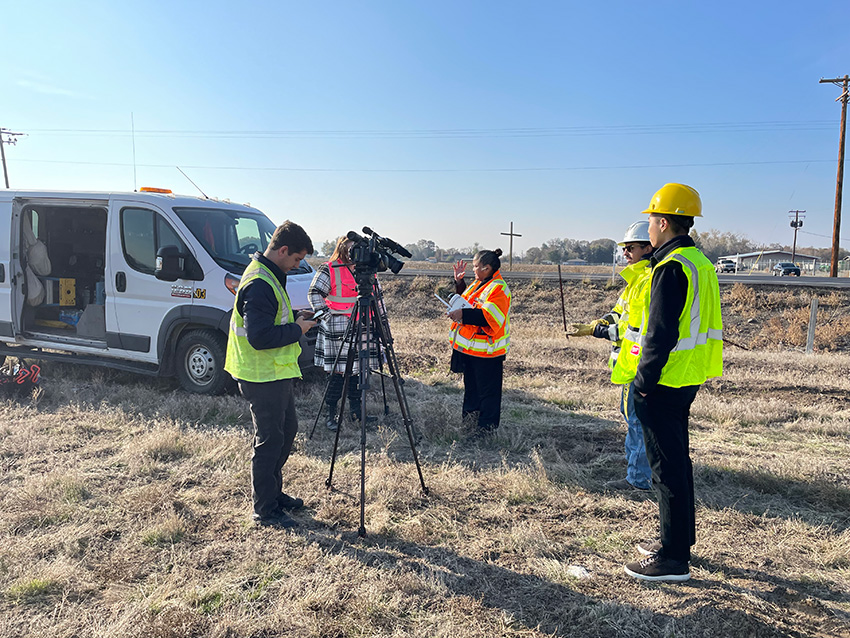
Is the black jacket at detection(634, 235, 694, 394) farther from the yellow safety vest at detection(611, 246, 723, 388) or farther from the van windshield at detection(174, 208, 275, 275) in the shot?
the van windshield at detection(174, 208, 275, 275)

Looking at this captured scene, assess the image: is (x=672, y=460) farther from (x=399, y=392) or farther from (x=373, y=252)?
(x=373, y=252)

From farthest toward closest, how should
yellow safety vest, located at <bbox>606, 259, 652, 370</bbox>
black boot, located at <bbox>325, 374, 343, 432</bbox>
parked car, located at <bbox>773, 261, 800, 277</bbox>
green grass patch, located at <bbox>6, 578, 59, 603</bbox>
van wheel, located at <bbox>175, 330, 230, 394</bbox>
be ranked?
parked car, located at <bbox>773, 261, 800, 277</bbox> → van wheel, located at <bbox>175, 330, 230, 394</bbox> → black boot, located at <bbox>325, 374, 343, 432</bbox> → yellow safety vest, located at <bbox>606, 259, 652, 370</bbox> → green grass patch, located at <bbox>6, 578, 59, 603</bbox>

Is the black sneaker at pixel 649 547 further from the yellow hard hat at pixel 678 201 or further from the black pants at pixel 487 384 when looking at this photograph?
the black pants at pixel 487 384

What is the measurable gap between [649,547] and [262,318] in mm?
2635

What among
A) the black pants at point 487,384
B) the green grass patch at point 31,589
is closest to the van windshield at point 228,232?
the black pants at point 487,384

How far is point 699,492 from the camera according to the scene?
13.5 ft

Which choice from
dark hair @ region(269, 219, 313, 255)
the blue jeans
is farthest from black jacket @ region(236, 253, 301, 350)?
the blue jeans

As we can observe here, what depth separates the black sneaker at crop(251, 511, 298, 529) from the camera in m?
3.57

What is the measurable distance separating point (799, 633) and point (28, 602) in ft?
12.3

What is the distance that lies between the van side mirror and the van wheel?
663 millimetres

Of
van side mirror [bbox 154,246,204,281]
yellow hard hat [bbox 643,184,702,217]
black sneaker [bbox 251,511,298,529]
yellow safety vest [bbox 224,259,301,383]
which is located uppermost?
yellow hard hat [bbox 643,184,702,217]

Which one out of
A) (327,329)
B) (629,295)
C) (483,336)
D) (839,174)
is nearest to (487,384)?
(483,336)

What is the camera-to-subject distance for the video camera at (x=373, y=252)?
384cm

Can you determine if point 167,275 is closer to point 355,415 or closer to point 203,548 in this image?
point 355,415
